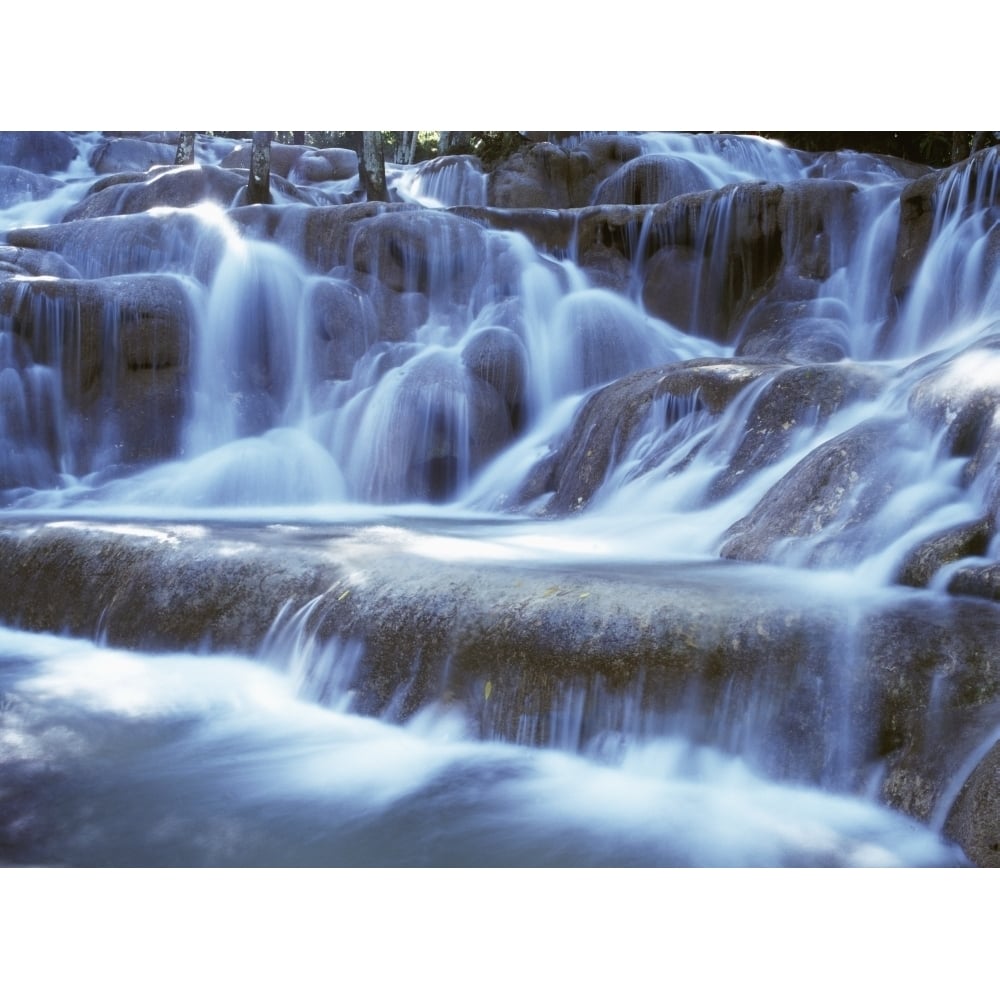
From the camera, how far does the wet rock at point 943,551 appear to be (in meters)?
4.11

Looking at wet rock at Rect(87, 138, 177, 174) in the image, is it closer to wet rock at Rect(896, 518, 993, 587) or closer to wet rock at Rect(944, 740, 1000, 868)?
wet rock at Rect(896, 518, 993, 587)

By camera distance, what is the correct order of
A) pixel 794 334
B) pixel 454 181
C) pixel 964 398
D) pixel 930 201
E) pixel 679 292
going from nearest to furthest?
pixel 964 398 → pixel 930 201 → pixel 794 334 → pixel 679 292 → pixel 454 181

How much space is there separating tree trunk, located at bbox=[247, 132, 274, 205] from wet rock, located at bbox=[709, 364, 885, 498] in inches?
375

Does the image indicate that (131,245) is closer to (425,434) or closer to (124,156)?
(425,434)

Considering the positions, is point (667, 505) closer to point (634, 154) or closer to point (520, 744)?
point (520, 744)

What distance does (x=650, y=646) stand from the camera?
3719 millimetres

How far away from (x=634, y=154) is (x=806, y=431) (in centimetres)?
1184

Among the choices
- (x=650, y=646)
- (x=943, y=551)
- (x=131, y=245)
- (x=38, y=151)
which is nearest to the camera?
(x=650, y=646)

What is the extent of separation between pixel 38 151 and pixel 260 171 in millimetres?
10268

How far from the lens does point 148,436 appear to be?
32.2 feet

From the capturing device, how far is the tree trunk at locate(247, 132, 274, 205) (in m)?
13.9

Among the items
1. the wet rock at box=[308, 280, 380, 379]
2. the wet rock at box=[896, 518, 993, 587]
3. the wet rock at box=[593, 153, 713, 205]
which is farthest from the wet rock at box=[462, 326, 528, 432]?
the wet rock at box=[896, 518, 993, 587]

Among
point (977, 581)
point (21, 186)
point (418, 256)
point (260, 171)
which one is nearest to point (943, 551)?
point (977, 581)

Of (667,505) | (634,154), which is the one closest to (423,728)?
(667,505)
